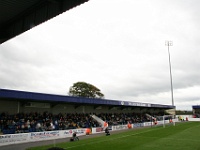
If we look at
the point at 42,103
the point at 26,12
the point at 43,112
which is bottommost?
the point at 43,112

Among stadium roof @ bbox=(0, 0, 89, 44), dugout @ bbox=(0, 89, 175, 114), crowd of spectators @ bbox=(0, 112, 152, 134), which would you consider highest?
stadium roof @ bbox=(0, 0, 89, 44)

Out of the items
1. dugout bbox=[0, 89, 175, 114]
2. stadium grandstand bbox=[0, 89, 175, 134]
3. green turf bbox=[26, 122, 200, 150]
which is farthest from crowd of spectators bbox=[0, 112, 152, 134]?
green turf bbox=[26, 122, 200, 150]

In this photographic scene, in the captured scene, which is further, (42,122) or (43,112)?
(43,112)

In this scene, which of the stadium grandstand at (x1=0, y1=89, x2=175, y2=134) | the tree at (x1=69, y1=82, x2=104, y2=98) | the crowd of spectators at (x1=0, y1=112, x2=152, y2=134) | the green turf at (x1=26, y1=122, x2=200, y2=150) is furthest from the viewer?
the tree at (x1=69, y1=82, x2=104, y2=98)

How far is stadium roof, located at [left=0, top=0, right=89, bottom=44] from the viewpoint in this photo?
12.1 metres

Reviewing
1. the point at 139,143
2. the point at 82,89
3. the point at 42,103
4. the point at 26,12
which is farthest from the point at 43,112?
the point at 82,89

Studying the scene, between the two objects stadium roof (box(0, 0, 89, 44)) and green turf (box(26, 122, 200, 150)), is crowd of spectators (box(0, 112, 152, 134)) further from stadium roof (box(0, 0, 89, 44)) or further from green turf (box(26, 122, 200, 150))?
stadium roof (box(0, 0, 89, 44))

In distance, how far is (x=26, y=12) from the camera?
44.2 feet

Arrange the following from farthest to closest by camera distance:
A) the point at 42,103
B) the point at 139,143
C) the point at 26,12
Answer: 1. the point at 42,103
2. the point at 139,143
3. the point at 26,12

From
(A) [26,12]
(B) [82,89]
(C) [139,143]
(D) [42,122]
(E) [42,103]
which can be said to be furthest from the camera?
(B) [82,89]

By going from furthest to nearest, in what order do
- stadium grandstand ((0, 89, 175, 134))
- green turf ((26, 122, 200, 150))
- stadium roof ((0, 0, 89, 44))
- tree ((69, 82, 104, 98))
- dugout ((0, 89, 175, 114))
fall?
tree ((69, 82, 104, 98))
dugout ((0, 89, 175, 114))
stadium grandstand ((0, 89, 175, 134))
green turf ((26, 122, 200, 150))
stadium roof ((0, 0, 89, 44))

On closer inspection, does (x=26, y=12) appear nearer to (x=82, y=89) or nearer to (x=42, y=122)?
(x=42, y=122)

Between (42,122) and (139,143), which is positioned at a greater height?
(42,122)

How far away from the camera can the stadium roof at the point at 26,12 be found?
12.1m
